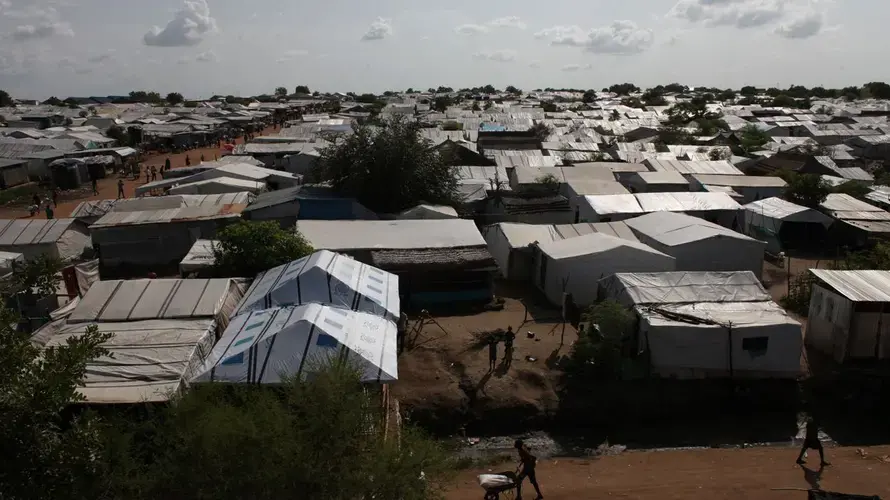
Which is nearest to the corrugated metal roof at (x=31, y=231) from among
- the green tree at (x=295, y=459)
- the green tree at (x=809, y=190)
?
the green tree at (x=295, y=459)

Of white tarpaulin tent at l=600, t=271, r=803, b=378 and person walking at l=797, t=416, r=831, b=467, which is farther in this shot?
white tarpaulin tent at l=600, t=271, r=803, b=378

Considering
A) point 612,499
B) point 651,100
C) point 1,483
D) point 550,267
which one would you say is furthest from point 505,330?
point 651,100

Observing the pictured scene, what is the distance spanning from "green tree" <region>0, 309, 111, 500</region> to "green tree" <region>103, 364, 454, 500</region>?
705 mm

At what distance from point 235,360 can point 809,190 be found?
18683mm

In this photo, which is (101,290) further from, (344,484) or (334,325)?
(344,484)

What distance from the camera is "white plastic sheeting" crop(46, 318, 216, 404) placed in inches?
284

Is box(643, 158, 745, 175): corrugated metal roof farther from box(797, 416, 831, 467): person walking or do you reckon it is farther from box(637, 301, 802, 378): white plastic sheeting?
box(797, 416, 831, 467): person walking

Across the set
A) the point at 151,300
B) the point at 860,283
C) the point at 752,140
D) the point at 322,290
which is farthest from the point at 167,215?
the point at 752,140

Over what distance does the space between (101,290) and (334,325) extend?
422cm

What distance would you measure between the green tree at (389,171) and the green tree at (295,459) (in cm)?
1261

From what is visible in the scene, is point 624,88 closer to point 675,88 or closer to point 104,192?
point 675,88

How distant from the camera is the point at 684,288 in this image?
11.3m

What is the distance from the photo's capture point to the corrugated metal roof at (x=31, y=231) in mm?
13914

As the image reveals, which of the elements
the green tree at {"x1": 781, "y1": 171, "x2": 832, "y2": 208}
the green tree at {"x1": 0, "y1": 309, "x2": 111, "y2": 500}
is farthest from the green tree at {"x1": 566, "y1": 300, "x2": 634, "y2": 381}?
the green tree at {"x1": 781, "y1": 171, "x2": 832, "y2": 208}
